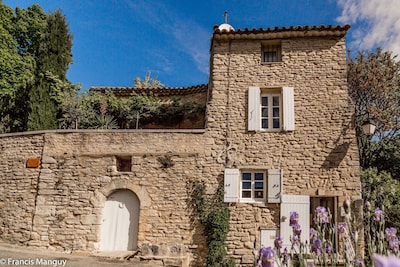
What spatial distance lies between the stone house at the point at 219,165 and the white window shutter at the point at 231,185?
0.03 m

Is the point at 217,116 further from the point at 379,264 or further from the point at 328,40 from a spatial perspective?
the point at 379,264

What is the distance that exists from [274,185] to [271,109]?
7.40 feet

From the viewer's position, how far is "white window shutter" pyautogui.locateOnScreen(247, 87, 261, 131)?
8.95 meters

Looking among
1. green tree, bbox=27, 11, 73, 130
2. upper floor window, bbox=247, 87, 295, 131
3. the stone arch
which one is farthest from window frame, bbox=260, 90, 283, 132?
green tree, bbox=27, 11, 73, 130

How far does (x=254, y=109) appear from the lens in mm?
9031

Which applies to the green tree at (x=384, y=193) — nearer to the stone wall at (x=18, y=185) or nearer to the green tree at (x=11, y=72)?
the stone wall at (x=18, y=185)

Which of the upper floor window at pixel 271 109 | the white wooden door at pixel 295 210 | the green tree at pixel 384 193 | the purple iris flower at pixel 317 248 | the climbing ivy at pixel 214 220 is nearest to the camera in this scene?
the purple iris flower at pixel 317 248

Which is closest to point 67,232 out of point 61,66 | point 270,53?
point 61,66

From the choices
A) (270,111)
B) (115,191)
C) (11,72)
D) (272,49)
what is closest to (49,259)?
(115,191)

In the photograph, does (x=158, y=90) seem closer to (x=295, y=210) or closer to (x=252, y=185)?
(x=252, y=185)

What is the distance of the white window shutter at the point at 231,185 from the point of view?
8.44 meters

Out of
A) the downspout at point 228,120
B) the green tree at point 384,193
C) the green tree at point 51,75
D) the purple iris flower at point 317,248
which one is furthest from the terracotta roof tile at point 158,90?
the purple iris flower at point 317,248

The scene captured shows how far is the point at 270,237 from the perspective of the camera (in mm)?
8219

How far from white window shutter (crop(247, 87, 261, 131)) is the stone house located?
0.03m
